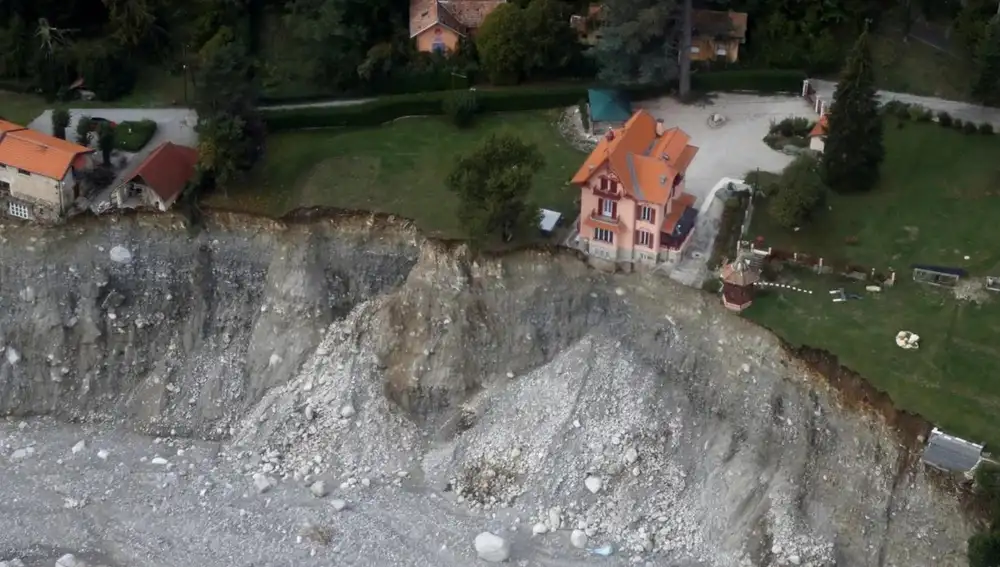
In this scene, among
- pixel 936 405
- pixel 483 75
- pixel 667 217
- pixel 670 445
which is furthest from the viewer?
pixel 483 75

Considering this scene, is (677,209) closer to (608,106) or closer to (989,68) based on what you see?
(608,106)

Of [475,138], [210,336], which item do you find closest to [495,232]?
[475,138]

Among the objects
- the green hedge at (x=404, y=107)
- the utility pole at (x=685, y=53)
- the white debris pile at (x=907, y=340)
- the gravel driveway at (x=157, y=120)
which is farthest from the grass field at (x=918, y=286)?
the gravel driveway at (x=157, y=120)

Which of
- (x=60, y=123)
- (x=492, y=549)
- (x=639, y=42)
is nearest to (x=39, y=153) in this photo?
(x=60, y=123)

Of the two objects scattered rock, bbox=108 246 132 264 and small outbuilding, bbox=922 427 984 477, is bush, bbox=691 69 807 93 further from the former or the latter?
scattered rock, bbox=108 246 132 264

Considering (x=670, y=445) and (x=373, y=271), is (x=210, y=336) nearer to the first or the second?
(x=373, y=271)

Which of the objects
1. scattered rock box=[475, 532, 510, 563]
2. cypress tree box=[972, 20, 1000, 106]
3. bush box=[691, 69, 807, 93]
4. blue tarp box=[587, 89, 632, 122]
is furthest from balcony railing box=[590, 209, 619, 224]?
cypress tree box=[972, 20, 1000, 106]

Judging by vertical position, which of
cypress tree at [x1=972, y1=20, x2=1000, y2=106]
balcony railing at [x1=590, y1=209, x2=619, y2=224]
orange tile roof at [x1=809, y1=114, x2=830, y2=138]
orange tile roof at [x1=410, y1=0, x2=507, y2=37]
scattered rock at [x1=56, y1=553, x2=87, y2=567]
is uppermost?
orange tile roof at [x1=410, y1=0, x2=507, y2=37]
